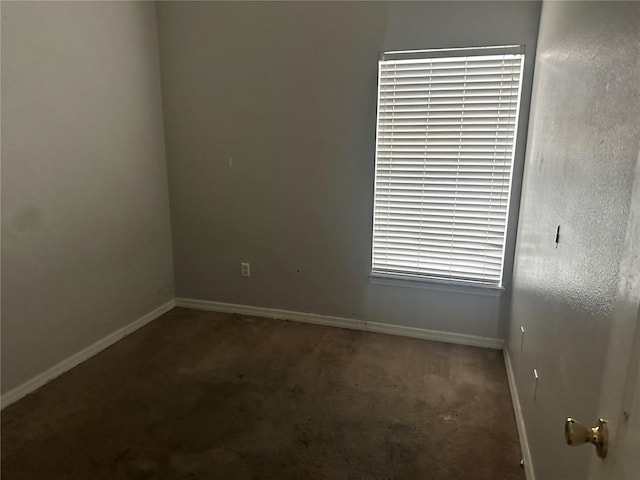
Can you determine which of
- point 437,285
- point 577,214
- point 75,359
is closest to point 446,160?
point 437,285

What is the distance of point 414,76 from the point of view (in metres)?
2.81

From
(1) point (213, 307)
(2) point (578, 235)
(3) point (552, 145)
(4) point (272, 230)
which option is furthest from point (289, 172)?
(2) point (578, 235)

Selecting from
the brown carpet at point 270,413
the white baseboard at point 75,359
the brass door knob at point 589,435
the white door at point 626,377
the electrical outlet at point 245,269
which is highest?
the white door at point 626,377

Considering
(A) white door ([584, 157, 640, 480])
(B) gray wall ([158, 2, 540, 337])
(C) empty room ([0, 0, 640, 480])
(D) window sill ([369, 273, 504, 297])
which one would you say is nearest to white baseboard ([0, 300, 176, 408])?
(C) empty room ([0, 0, 640, 480])

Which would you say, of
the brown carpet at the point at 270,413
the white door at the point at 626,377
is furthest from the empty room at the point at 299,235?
the white door at the point at 626,377

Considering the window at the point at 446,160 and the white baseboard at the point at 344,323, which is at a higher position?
the window at the point at 446,160

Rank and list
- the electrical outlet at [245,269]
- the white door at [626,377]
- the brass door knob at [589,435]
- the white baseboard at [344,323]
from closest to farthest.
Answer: the white door at [626,377] → the brass door knob at [589,435] → the white baseboard at [344,323] → the electrical outlet at [245,269]

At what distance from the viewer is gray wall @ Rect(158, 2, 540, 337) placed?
288cm

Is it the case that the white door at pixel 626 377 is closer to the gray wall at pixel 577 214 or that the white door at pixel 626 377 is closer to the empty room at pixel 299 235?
the gray wall at pixel 577 214

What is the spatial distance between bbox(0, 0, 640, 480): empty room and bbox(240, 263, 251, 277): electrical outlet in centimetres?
4

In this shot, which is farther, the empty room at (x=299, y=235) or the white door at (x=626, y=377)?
the empty room at (x=299, y=235)

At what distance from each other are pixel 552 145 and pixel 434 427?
1503 millimetres

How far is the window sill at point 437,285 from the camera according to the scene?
2955mm

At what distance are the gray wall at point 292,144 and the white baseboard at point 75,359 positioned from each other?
22.2 inches
